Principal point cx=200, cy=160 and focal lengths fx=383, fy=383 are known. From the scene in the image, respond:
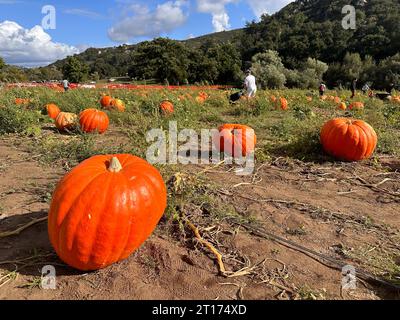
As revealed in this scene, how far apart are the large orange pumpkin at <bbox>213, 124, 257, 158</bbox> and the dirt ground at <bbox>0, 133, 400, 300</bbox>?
1.03m

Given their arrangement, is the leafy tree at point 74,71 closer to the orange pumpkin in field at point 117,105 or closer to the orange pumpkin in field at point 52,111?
the orange pumpkin in field at point 117,105

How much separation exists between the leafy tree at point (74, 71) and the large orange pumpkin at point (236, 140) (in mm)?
51253

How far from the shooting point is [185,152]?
537cm

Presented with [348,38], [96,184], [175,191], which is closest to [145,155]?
[175,191]

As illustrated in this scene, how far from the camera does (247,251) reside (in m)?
2.59

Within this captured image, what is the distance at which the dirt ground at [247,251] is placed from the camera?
2205mm

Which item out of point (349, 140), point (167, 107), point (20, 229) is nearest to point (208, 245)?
point (20, 229)

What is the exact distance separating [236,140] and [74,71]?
2098 inches

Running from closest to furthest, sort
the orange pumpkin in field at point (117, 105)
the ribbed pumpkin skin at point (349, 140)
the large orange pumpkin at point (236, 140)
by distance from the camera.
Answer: the ribbed pumpkin skin at point (349, 140) → the large orange pumpkin at point (236, 140) → the orange pumpkin in field at point (117, 105)

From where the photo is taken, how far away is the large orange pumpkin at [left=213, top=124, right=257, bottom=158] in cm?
509

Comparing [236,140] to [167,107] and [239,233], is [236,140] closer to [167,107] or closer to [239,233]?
[239,233]

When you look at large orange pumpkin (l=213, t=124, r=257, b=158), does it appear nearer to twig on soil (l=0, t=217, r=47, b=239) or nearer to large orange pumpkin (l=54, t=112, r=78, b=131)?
twig on soil (l=0, t=217, r=47, b=239)

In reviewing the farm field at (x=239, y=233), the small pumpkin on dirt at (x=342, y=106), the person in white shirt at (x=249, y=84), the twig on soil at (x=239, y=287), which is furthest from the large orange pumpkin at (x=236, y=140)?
the small pumpkin on dirt at (x=342, y=106)

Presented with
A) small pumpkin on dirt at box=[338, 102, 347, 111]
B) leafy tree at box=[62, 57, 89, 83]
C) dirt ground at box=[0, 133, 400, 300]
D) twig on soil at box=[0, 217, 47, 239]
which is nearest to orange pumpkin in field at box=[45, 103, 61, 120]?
dirt ground at box=[0, 133, 400, 300]
